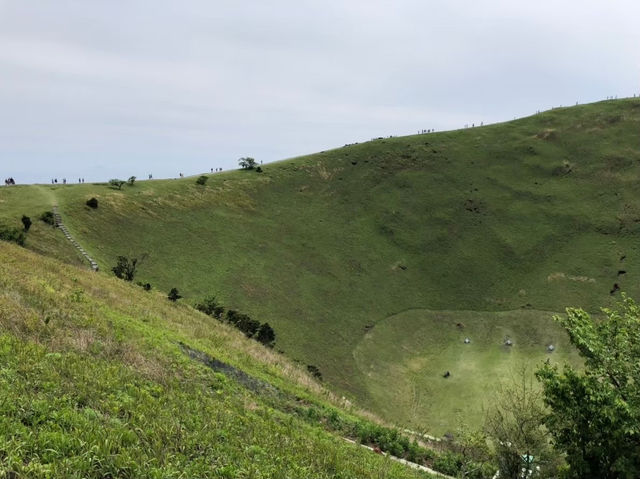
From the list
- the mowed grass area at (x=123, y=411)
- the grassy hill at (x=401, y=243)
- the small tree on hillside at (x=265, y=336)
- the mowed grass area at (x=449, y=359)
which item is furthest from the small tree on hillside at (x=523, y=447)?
the small tree on hillside at (x=265, y=336)

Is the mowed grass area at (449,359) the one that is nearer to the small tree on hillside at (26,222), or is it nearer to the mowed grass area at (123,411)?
the mowed grass area at (123,411)

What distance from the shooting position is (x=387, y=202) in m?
103

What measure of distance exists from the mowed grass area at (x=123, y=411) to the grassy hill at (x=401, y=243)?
1341 inches

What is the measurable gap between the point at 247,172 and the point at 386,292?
49173 mm

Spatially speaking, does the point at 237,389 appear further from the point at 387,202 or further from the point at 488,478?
the point at 387,202

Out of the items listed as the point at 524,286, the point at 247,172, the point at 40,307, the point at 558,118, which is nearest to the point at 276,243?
the point at 247,172

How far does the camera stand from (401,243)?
3588 inches

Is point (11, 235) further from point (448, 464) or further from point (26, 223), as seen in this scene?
point (448, 464)

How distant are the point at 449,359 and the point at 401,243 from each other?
3197cm

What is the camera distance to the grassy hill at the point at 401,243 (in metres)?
60.8

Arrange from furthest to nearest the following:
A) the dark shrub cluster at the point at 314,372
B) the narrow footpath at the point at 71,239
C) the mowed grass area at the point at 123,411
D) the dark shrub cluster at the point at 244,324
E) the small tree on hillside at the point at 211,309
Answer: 1. the narrow footpath at the point at 71,239
2. the small tree on hillside at the point at 211,309
3. the dark shrub cluster at the point at 244,324
4. the dark shrub cluster at the point at 314,372
5. the mowed grass area at the point at 123,411

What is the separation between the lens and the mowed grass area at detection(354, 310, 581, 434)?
175 feet

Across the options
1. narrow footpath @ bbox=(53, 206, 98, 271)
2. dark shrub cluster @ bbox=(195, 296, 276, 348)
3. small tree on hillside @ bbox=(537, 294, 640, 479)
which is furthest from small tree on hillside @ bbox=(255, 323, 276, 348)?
small tree on hillside @ bbox=(537, 294, 640, 479)

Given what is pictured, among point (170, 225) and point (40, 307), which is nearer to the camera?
point (40, 307)
